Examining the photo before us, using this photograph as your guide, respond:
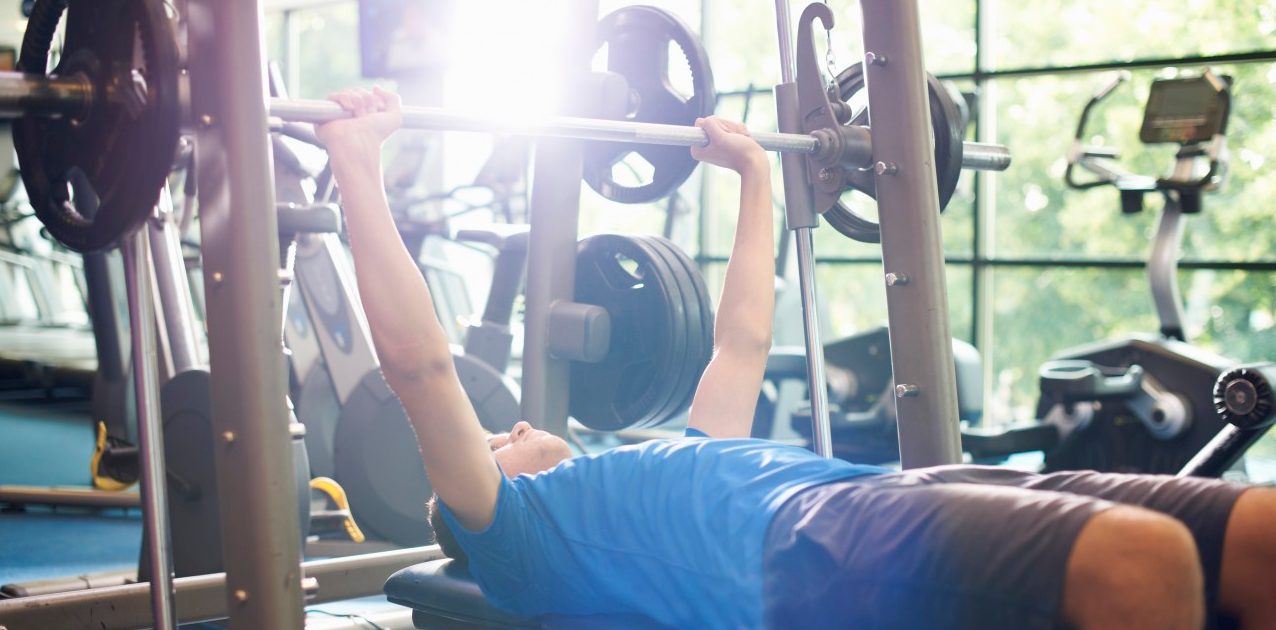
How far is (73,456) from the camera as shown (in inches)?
216

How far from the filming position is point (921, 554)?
1.28 metres

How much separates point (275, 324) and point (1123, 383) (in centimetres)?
325

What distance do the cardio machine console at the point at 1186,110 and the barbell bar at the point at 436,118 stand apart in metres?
2.28

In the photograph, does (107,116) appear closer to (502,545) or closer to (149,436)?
(149,436)

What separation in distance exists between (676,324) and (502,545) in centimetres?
87

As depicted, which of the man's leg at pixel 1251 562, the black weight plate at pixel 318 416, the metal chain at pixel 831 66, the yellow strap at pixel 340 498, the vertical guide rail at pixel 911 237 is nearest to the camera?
the man's leg at pixel 1251 562

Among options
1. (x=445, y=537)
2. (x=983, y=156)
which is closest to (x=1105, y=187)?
(x=983, y=156)

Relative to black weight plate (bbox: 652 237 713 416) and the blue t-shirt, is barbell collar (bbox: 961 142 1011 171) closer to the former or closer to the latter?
black weight plate (bbox: 652 237 713 416)

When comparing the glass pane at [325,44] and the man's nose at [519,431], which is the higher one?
the glass pane at [325,44]

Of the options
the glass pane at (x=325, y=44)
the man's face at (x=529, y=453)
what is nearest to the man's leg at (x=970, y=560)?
the man's face at (x=529, y=453)

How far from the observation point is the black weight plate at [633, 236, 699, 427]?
7.95ft

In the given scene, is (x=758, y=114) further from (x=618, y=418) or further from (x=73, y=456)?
(x=618, y=418)

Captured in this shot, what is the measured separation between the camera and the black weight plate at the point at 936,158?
228cm

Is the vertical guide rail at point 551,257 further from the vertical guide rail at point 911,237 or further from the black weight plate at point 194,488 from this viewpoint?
the black weight plate at point 194,488
